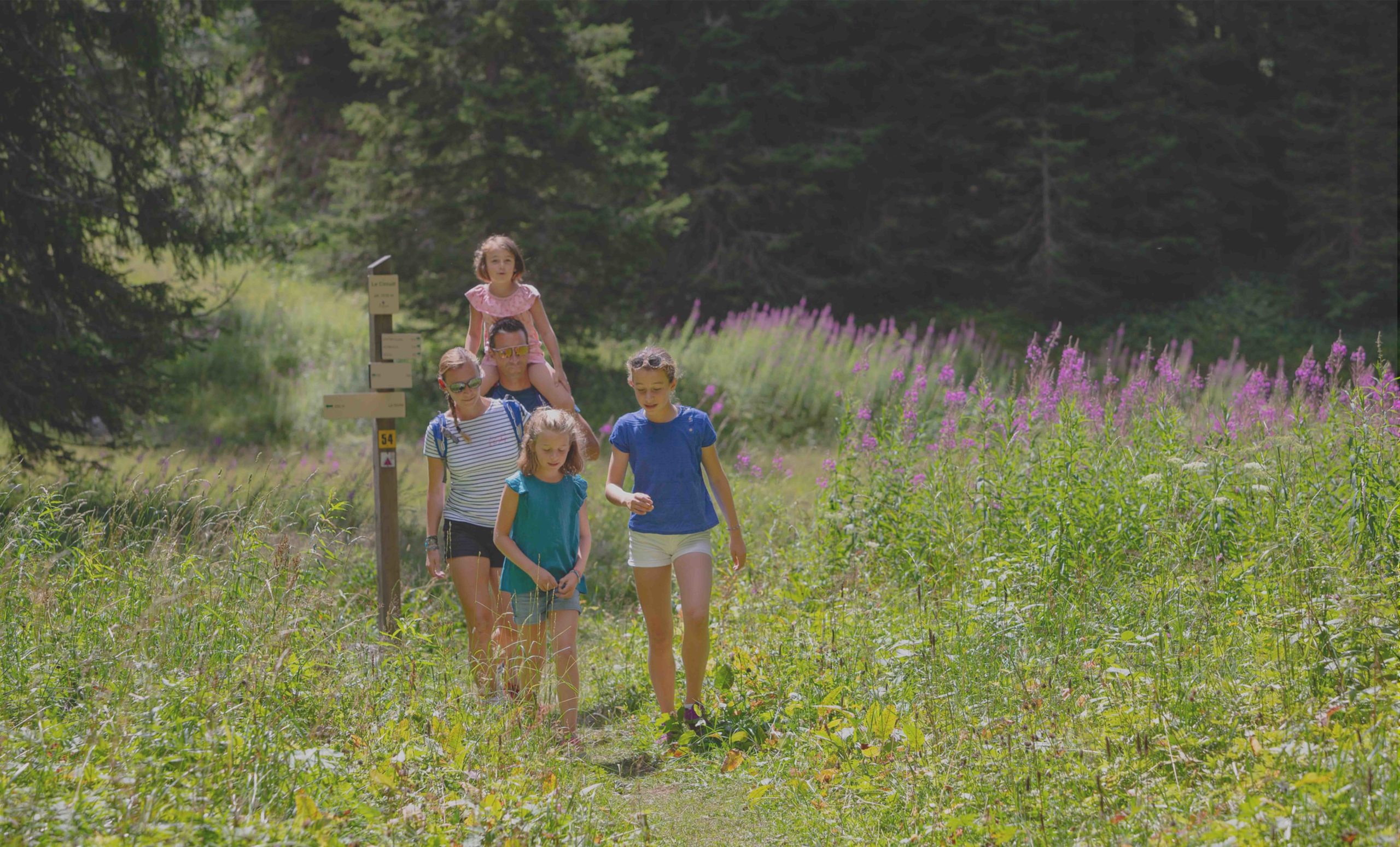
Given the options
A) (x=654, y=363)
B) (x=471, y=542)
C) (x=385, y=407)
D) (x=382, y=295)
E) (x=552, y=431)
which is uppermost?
(x=382, y=295)

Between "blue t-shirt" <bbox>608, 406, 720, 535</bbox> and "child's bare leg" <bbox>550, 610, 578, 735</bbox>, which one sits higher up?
"blue t-shirt" <bbox>608, 406, 720, 535</bbox>

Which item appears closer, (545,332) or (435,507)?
(435,507)

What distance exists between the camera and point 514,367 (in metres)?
5.88

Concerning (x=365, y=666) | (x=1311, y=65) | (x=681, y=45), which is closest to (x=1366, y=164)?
(x=1311, y=65)

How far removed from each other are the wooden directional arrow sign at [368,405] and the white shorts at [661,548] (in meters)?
1.41

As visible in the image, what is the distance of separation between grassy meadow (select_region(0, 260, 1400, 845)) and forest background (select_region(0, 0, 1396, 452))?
910 centimetres

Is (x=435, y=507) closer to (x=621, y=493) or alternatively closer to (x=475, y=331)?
(x=621, y=493)

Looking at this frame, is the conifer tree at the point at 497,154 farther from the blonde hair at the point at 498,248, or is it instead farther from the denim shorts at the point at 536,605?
the denim shorts at the point at 536,605

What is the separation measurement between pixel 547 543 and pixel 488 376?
1.27m

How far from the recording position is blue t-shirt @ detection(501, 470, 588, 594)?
4.93m

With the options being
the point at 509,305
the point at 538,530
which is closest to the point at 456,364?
the point at 538,530

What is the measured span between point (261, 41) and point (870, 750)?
70.5 feet

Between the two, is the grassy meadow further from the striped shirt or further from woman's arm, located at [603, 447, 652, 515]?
woman's arm, located at [603, 447, 652, 515]

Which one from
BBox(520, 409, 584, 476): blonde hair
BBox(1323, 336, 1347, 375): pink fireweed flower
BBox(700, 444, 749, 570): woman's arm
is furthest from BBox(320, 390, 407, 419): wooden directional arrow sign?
BBox(1323, 336, 1347, 375): pink fireweed flower
